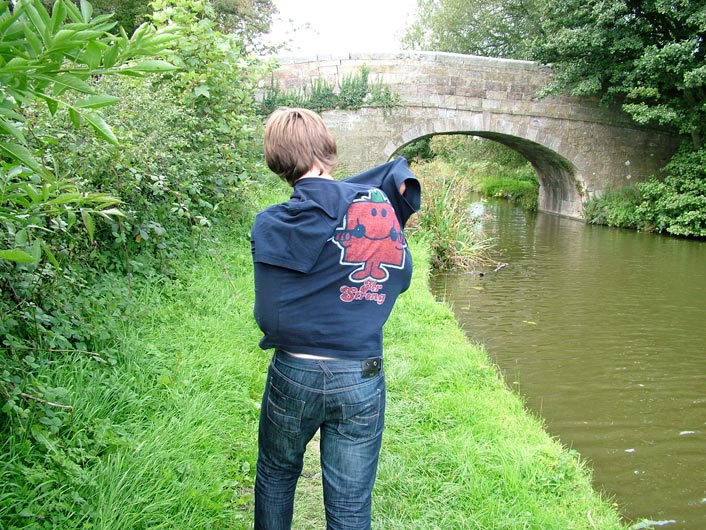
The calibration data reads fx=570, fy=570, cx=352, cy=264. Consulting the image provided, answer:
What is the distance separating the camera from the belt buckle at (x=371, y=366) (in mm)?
1725

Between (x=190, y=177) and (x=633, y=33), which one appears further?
(x=633, y=33)

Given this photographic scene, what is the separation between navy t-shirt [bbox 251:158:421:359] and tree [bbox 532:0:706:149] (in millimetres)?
13162

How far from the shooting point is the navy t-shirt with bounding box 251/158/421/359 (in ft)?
5.39

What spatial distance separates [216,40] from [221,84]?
1.45 ft

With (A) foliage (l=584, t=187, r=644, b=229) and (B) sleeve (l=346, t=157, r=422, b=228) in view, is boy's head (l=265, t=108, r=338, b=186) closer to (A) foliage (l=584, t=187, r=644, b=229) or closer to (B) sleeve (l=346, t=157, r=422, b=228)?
(B) sleeve (l=346, t=157, r=422, b=228)

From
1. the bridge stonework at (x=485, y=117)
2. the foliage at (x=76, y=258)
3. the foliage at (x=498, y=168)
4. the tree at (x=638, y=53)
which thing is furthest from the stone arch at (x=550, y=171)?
the foliage at (x=76, y=258)

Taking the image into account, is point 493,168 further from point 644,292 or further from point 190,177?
point 190,177

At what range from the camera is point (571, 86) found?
14.9 meters

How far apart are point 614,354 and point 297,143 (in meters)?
5.41

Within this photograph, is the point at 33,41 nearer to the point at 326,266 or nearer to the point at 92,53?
the point at 92,53

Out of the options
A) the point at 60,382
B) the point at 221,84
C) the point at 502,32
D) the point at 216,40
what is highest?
the point at 502,32

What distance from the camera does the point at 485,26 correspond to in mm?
28344

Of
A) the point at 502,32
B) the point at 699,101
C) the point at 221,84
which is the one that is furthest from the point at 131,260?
the point at 502,32

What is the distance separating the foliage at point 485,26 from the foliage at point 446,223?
18.5 m
